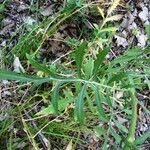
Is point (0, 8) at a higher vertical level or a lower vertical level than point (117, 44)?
higher

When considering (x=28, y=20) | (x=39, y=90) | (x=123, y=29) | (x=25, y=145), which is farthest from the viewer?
(x=123, y=29)

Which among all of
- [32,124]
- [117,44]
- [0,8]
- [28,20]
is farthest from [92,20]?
[32,124]

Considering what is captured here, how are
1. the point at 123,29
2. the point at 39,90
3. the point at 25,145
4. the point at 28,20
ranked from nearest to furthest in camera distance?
the point at 25,145 → the point at 39,90 → the point at 28,20 → the point at 123,29

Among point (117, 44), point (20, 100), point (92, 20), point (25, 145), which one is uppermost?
point (92, 20)

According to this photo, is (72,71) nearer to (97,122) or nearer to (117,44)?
(97,122)

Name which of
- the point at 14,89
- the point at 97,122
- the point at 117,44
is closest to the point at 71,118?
the point at 97,122

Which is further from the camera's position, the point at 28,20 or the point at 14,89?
the point at 28,20

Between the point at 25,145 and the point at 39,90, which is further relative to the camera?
the point at 39,90

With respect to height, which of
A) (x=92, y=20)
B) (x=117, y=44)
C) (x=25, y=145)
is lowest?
(x=25, y=145)

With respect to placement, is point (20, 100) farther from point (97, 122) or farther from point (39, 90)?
point (97, 122)
